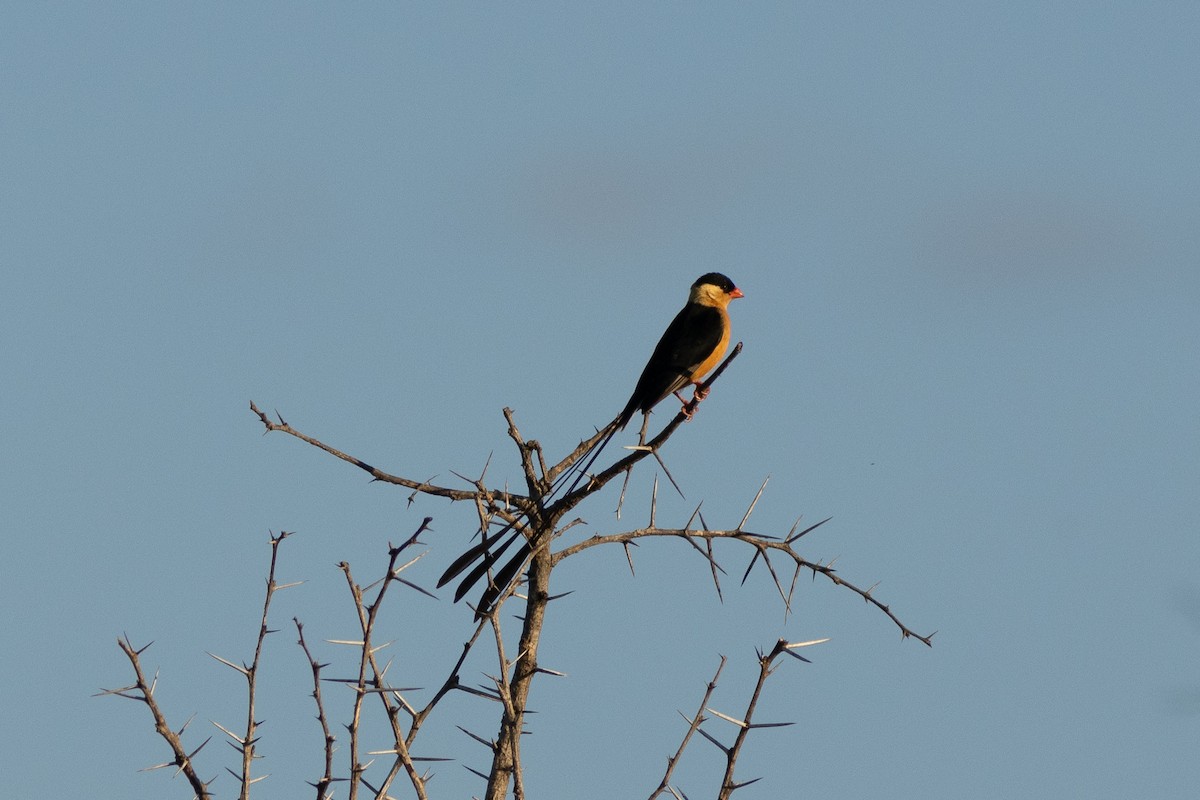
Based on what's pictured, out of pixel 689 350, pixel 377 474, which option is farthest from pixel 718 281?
pixel 377 474

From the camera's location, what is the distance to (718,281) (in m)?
11.3

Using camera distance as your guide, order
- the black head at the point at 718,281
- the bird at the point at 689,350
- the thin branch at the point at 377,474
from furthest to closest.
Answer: the black head at the point at 718,281
the bird at the point at 689,350
the thin branch at the point at 377,474

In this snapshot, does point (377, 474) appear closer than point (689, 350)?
Yes

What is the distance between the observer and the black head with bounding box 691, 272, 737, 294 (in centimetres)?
1122

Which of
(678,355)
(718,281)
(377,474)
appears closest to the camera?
(377,474)

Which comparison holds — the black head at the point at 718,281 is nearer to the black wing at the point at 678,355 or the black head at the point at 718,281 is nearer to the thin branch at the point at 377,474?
the black wing at the point at 678,355

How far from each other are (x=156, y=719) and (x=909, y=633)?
2158 mm

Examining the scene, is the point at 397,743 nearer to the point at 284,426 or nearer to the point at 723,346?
the point at 284,426

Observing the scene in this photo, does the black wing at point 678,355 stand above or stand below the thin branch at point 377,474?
above

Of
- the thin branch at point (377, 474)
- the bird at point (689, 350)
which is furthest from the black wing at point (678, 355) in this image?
the thin branch at point (377, 474)

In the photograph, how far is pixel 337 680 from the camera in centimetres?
361

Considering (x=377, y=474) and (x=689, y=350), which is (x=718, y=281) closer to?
(x=689, y=350)

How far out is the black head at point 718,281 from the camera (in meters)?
11.2

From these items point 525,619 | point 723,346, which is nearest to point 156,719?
point 525,619
